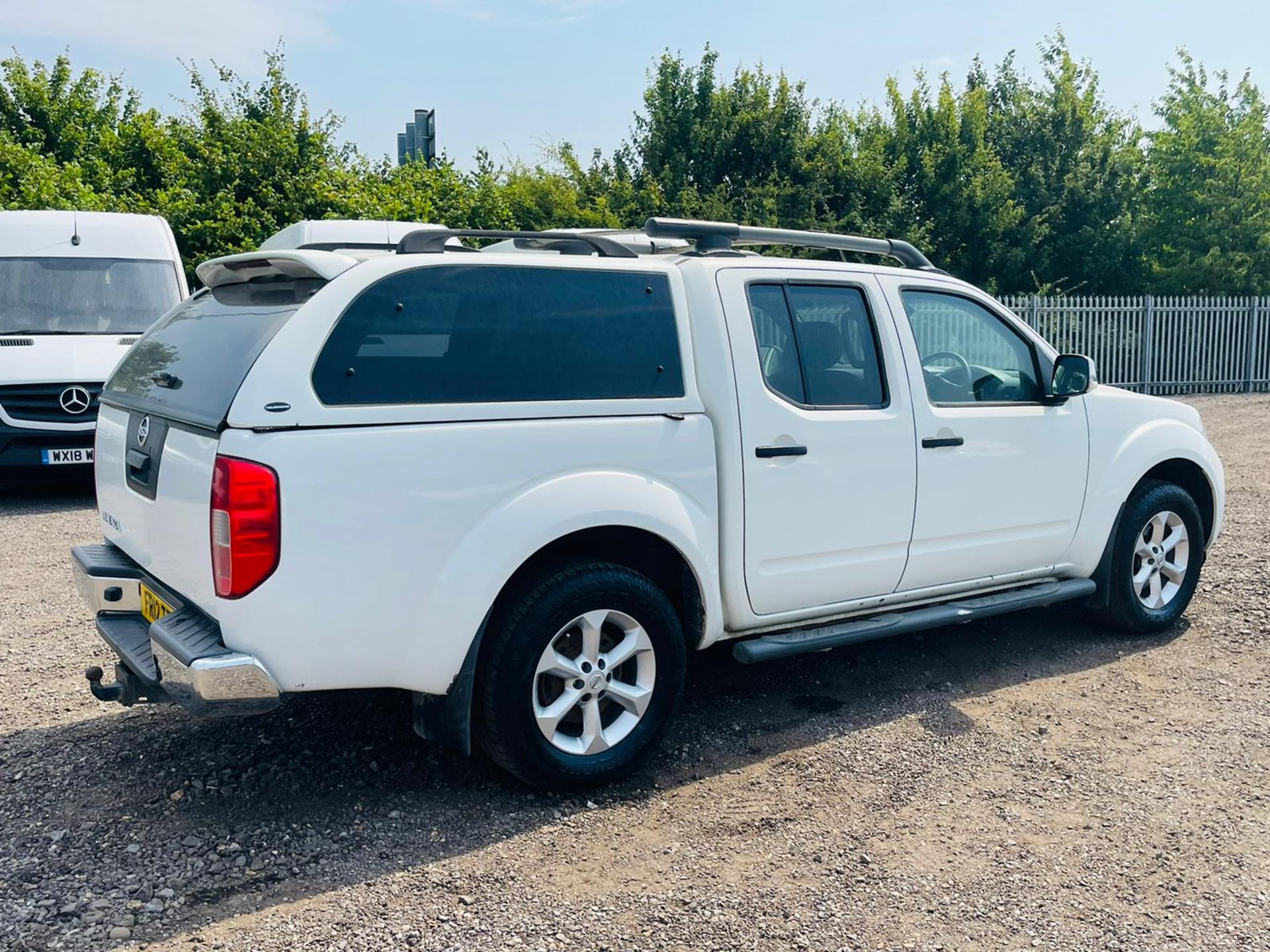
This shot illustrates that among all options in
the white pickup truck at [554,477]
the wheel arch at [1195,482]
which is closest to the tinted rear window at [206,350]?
the white pickup truck at [554,477]

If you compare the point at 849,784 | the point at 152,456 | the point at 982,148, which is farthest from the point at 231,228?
the point at 982,148

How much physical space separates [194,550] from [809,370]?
240 cm

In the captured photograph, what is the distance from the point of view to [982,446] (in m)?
4.98

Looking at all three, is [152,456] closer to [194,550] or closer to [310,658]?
[194,550]

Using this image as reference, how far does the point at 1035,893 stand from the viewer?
10.9 ft

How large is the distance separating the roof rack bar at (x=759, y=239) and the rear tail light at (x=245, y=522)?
1710mm

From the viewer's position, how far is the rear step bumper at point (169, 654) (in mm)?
3314

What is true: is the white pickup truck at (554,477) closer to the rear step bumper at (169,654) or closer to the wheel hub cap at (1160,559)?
the rear step bumper at (169,654)

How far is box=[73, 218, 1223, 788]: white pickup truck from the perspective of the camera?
3.40 m

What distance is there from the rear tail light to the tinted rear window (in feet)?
0.65

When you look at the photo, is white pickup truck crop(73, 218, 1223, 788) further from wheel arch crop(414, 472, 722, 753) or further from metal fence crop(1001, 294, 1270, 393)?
metal fence crop(1001, 294, 1270, 393)

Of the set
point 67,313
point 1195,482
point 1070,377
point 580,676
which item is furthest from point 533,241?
point 67,313

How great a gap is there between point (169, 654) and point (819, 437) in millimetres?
2444

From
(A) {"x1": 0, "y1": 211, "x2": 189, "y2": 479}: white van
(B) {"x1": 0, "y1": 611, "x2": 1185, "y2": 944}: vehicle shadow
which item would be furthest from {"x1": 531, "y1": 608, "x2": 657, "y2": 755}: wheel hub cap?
(A) {"x1": 0, "y1": 211, "x2": 189, "y2": 479}: white van
